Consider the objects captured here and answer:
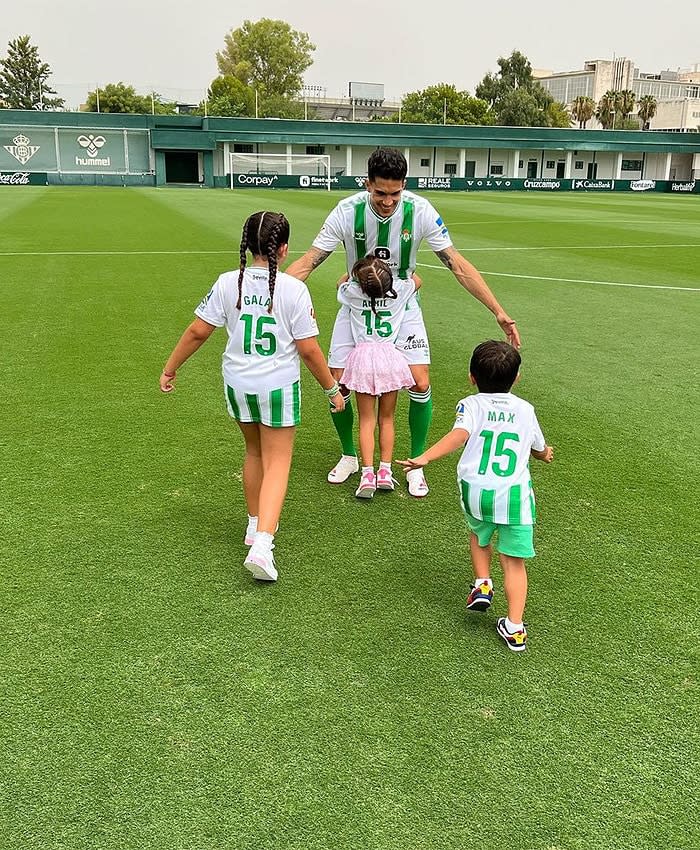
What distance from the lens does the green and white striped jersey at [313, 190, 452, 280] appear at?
4711 mm

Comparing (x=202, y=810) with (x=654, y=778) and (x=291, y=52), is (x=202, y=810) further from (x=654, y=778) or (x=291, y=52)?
(x=291, y=52)

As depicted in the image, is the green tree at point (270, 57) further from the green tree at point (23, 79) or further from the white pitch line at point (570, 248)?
the white pitch line at point (570, 248)

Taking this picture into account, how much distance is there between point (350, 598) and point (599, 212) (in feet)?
102

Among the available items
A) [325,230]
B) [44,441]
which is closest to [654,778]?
[325,230]

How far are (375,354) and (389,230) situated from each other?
742mm

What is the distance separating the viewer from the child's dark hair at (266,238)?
3718 millimetres

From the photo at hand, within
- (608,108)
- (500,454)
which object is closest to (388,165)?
(500,454)

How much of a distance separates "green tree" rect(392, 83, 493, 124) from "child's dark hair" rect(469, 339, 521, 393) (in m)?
96.4

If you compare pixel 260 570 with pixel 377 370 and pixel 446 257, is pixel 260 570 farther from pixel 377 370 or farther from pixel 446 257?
pixel 446 257

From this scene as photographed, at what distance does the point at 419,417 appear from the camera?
5219 mm

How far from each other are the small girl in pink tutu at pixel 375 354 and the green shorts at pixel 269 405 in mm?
885

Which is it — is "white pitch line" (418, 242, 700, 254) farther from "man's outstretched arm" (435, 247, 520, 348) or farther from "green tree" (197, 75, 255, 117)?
"green tree" (197, 75, 255, 117)

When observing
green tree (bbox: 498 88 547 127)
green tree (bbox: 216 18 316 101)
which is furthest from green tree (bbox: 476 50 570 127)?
green tree (bbox: 216 18 316 101)

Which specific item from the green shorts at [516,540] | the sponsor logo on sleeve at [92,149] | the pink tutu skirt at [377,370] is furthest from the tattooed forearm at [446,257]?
the sponsor logo on sleeve at [92,149]
